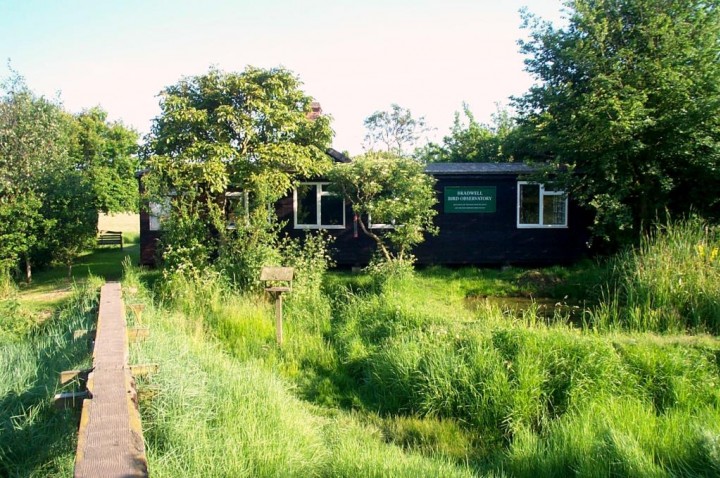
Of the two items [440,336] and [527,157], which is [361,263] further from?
[440,336]

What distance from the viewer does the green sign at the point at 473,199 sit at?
47.2 feet

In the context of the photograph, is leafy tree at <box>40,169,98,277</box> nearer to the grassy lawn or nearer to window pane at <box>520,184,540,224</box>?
the grassy lawn

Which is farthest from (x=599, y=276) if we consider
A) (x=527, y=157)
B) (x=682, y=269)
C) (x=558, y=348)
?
(x=558, y=348)

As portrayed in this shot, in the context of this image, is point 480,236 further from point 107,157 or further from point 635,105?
point 107,157

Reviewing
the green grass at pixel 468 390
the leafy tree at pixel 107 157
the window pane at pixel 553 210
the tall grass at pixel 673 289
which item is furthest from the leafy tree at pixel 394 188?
the leafy tree at pixel 107 157

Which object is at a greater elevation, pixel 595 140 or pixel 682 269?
pixel 595 140

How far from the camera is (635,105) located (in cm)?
999

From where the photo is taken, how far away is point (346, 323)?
335 inches

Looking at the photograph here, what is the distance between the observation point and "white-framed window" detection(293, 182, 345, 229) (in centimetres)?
1439

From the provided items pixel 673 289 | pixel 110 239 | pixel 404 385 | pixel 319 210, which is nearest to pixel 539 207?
pixel 319 210

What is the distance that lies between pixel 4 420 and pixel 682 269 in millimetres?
8273

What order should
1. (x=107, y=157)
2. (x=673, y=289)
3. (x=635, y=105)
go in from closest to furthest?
(x=673, y=289) → (x=635, y=105) → (x=107, y=157)

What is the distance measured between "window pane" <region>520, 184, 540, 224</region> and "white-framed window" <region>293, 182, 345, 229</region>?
4480 mm

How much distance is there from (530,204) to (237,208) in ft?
24.5
